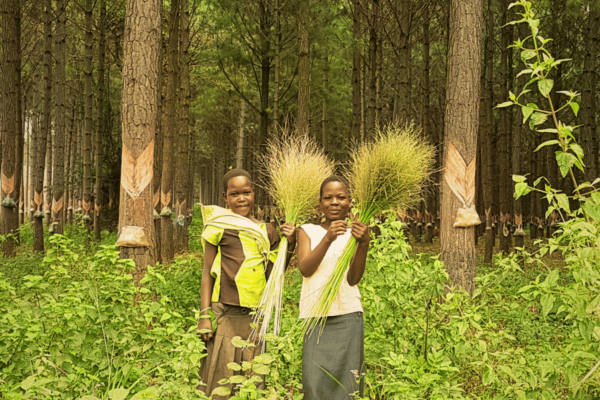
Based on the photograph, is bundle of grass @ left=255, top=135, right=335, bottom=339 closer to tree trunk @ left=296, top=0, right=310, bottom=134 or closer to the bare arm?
the bare arm

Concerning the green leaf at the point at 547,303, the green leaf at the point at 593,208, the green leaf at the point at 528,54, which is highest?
the green leaf at the point at 528,54

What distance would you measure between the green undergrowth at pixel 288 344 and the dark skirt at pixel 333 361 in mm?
140

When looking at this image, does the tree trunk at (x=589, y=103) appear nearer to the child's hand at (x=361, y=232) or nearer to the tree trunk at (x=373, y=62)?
the tree trunk at (x=373, y=62)

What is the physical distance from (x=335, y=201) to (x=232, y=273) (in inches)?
31.3

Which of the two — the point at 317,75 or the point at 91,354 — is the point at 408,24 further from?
the point at 91,354

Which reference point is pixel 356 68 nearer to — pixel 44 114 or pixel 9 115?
pixel 44 114

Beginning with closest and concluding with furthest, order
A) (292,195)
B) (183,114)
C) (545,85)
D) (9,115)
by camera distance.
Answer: (545,85) < (292,195) < (9,115) < (183,114)

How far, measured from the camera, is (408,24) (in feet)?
40.2

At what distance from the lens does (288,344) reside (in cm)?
273

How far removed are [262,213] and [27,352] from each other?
935 centimetres

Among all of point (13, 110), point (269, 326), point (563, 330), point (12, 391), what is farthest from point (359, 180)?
point (13, 110)

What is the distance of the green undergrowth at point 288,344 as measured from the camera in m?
2.32

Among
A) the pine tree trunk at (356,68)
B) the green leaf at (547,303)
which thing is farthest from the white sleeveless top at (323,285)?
the pine tree trunk at (356,68)

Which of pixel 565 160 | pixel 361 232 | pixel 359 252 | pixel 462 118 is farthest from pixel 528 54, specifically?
pixel 462 118
